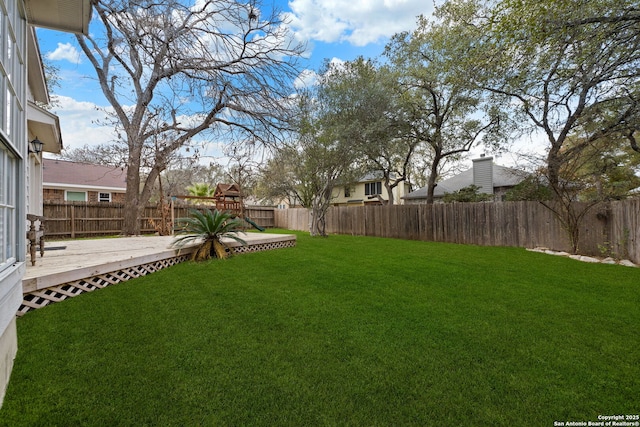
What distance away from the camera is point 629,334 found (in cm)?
242

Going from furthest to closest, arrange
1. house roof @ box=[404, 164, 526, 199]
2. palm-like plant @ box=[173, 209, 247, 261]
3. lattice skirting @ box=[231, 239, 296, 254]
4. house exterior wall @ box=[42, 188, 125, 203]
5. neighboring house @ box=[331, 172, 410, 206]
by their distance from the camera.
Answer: neighboring house @ box=[331, 172, 410, 206], house exterior wall @ box=[42, 188, 125, 203], house roof @ box=[404, 164, 526, 199], lattice skirting @ box=[231, 239, 296, 254], palm-like plant @ box=[173, 209, 247, 261]

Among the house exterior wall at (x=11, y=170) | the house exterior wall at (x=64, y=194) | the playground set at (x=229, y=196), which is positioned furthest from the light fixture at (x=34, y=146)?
the house exterior wall at (x=64, y=194)

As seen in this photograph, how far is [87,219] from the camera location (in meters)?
10.7

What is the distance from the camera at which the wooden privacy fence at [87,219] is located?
9.93 metres

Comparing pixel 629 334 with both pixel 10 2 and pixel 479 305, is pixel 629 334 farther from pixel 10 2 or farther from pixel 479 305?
pixel 10 2

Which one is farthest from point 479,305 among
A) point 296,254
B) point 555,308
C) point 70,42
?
point 70,42

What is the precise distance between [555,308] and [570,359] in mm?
1250

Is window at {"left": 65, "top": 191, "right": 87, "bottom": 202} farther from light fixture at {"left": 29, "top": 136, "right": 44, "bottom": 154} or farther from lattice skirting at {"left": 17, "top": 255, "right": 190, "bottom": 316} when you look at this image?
lattice skirting at {"left": 17, "top": 255, "right": 190, "bottom": 316}

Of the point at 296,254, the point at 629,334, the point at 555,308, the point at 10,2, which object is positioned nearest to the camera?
the point at 10,2

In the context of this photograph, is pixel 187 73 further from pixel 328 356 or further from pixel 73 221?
pixel 328 356

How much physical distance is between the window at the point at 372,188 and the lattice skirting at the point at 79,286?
796 inches

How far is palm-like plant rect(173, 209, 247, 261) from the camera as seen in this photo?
17.3 feet

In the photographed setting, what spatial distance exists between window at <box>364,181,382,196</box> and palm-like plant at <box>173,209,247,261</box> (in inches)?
739

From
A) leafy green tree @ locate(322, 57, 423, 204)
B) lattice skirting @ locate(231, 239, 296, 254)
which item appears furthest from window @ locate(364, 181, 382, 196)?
lattice skirting @ locate(231, 239, 296, 254)
